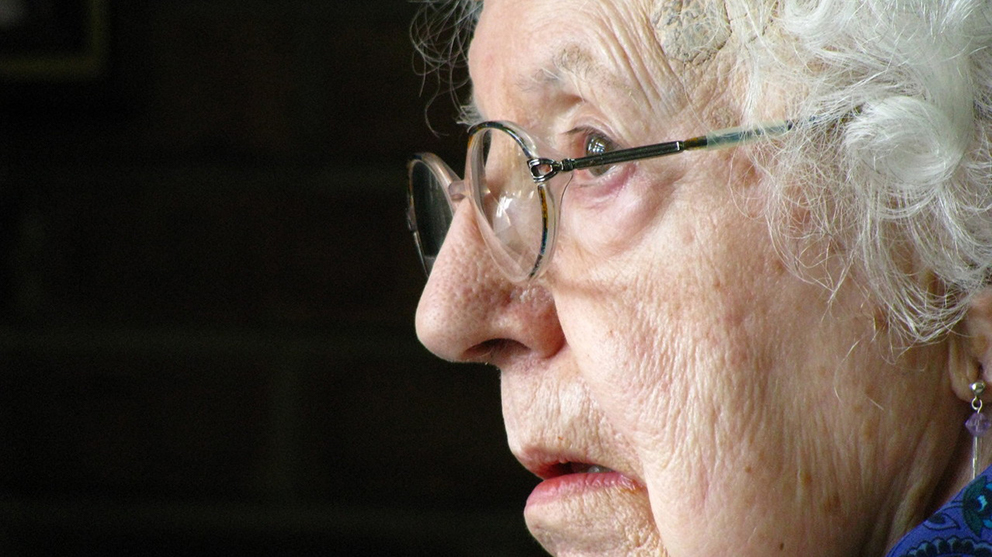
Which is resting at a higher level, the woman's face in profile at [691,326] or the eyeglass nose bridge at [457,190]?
the eyeglass nose bridge at [457,190]

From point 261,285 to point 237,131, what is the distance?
297 mm

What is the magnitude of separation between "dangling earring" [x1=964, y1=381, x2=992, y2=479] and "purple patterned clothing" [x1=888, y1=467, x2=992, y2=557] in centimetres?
5

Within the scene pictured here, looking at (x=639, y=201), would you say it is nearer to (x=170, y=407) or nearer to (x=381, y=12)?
(x=381, y=12)

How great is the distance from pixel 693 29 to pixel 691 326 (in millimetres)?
228

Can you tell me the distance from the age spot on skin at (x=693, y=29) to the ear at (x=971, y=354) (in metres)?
0.28

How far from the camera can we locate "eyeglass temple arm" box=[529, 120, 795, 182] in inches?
28.8

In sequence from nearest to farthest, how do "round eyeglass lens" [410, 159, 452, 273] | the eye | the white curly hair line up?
the white curly hair
the eye
"round eyeglass lens" [410, 159, 452, 273]

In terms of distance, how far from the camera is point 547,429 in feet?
2.88

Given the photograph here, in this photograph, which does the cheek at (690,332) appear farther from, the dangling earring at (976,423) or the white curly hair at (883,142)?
the dangling earring at (976,423)

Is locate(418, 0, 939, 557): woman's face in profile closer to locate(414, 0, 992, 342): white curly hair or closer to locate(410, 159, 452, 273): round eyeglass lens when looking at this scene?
locate(414, 0, 992, 342): white curly hair

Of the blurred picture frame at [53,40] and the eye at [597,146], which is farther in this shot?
the blurred picture frame at [53,40]

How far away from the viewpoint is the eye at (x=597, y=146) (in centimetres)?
80

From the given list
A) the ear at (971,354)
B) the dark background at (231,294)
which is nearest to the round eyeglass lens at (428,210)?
the ear at (971,354)

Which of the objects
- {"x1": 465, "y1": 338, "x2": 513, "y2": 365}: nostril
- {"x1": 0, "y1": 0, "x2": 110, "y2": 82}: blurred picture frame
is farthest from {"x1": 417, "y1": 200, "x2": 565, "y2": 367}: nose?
{"x1": 0, "y1": 0, "x2": 110, "y2": 82}: blurred picture frame
